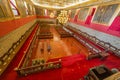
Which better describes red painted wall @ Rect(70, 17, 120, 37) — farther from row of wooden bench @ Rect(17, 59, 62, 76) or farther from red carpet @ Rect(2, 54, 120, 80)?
row of wooden bench @ Rect(17, 59, 62, 76)

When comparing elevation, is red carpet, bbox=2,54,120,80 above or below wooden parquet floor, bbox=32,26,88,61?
above

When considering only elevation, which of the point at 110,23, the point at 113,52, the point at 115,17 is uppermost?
the point at 115,17

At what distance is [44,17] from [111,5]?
516 inches

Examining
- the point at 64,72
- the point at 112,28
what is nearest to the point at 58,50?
the point at 64,72

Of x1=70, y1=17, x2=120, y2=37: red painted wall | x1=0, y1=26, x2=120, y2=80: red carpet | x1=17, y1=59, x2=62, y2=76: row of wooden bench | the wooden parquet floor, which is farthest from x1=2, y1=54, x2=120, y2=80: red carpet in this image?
x1=70, y1=17, x2=120, y2=37: red painted wall

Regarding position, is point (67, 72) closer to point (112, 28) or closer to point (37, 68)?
point (37, 68)

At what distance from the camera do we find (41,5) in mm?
14375

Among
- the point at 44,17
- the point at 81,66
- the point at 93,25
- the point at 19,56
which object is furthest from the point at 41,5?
the point at 81,66

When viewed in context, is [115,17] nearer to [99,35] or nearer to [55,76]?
[99,35]

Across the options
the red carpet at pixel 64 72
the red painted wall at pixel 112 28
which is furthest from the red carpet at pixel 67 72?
the red painted wall at pixel 112 28

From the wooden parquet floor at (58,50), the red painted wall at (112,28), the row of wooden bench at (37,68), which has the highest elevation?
the red painted wall at (112,28)

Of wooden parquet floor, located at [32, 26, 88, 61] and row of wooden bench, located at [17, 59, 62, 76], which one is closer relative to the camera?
row of wooden bench, located at [17, 59, 62, 76]

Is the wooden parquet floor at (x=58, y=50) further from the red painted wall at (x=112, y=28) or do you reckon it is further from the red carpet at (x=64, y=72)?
the red painted wall at (x=112, y=28)

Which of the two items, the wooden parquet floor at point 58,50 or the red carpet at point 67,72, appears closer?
the red carpet at point 67,72
